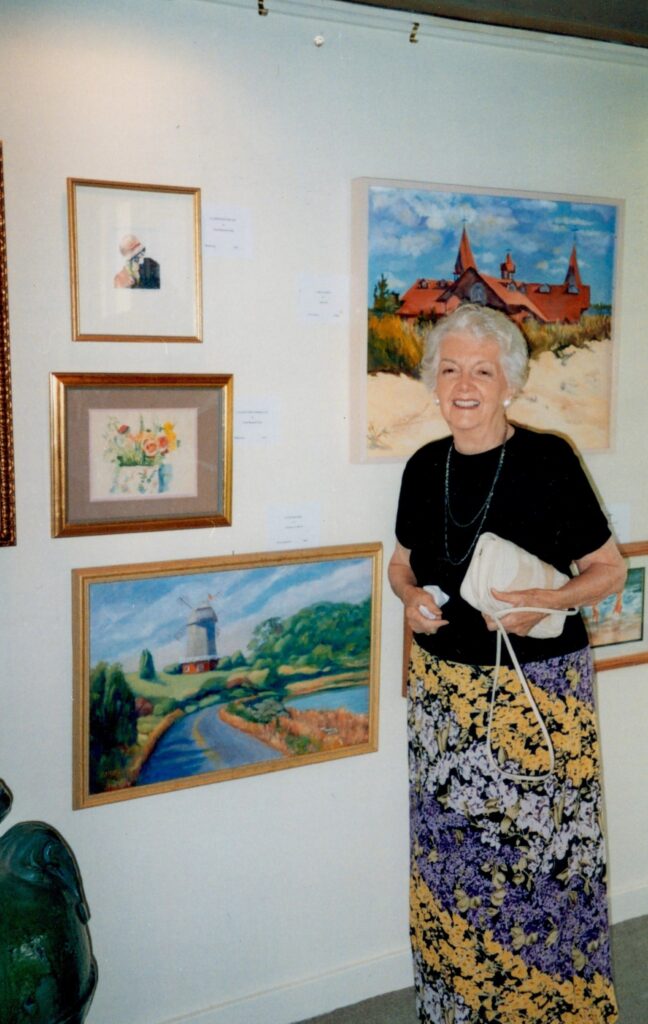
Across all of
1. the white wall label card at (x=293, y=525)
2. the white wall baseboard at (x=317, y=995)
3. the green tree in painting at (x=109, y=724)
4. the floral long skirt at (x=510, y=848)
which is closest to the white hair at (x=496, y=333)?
the white wall label card at (x=293, y=525)

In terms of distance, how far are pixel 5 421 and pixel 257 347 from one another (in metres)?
0.53

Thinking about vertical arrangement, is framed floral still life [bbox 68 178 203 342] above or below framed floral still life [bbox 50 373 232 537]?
above

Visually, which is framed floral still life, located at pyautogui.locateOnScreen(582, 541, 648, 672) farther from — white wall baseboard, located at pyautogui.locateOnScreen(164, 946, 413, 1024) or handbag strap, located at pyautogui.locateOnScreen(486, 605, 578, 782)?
white wall baseboard, located at pyautogui.locateOnScreen(164, 946, 413, 1024)

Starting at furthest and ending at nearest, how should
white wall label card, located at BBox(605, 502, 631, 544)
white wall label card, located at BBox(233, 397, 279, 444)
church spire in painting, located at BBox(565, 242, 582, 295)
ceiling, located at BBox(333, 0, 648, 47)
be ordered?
white wall label card, located at BBox(605, 502, 631, 544)
church spire in painting, located at BBox(565, 242, 582, 295)
white wall label card, located at BBox(233, 397, 279, 444)
ceiling, located at BBox(333, 0, 648, 47)

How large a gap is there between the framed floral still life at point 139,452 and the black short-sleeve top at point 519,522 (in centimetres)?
48

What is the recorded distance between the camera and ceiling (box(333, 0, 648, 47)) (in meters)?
1.52

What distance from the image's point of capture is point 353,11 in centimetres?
179

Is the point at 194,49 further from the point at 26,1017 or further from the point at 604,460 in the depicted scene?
the point at 26,1017

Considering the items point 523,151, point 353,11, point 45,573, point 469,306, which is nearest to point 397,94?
point 353,11

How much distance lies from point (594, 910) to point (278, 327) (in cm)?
139

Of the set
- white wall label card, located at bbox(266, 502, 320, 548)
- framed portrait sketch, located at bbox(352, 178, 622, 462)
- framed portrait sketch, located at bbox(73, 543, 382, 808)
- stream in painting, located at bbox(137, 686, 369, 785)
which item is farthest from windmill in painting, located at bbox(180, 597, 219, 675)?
framed portrait sketch, located at bbox(352, 178, 622, 462)

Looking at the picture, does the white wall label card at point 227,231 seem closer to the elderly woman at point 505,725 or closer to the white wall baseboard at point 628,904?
the elderly woman at point 505,725

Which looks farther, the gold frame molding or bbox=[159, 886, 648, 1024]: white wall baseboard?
the gold frame molding

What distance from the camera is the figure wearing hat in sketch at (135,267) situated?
1.67 meters
